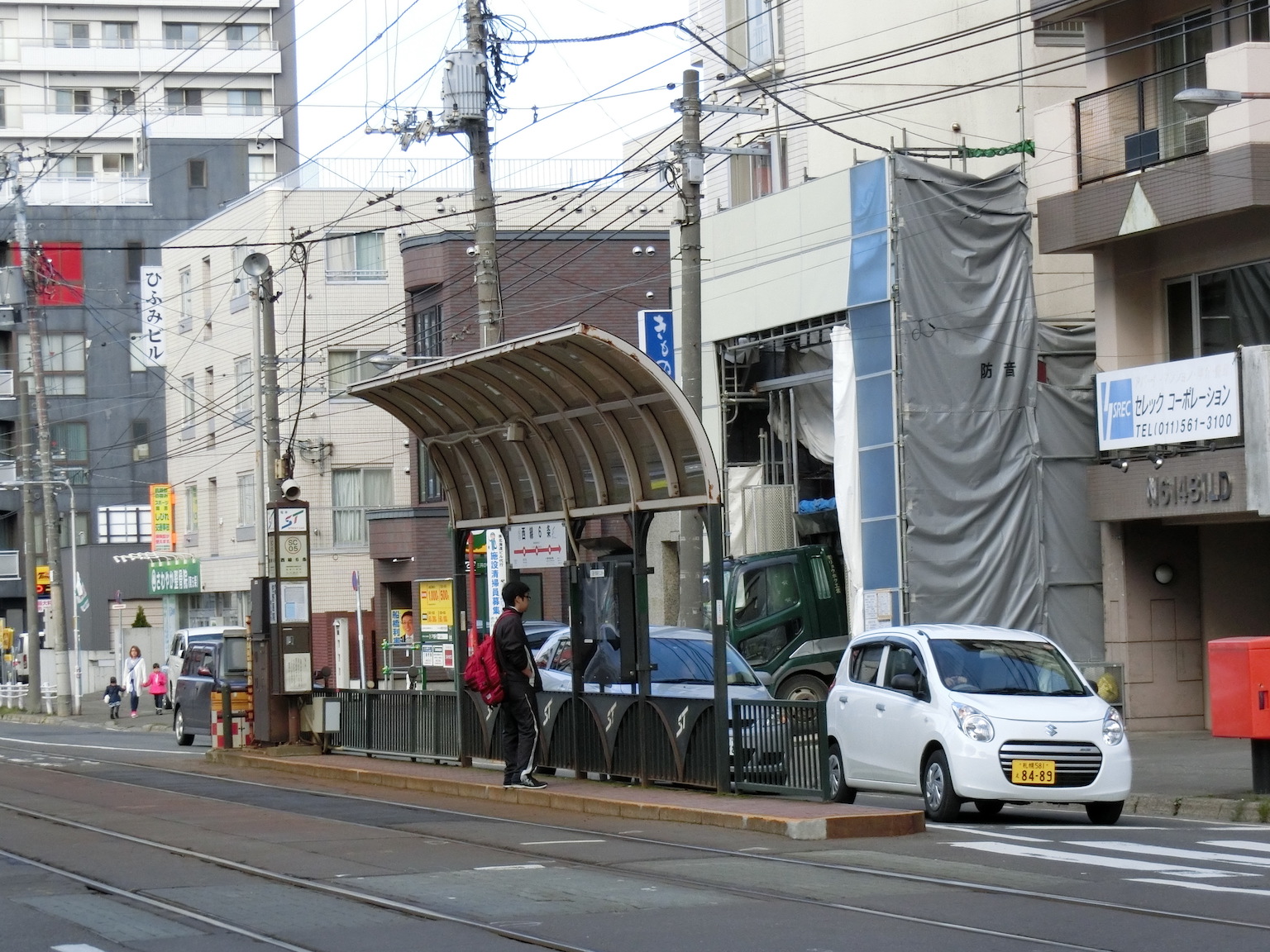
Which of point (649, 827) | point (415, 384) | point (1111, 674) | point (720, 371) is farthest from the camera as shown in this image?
point (720, 371)

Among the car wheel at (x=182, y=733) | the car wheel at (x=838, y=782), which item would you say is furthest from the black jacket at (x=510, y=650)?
the car wheel at (x=182, y=733)

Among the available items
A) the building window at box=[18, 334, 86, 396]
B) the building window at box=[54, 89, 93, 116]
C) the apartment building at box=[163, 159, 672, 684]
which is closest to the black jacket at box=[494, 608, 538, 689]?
the apartment building at box=[163, 159, 672, 684]

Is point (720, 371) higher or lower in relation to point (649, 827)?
higher

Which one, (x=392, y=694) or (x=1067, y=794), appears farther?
(x=392, y=694)

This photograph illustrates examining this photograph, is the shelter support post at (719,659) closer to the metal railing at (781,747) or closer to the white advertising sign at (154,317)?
the metal railing at (781,747)

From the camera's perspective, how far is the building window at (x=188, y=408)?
5969 centimetres

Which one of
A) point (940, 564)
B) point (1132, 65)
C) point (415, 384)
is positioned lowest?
point (940, 564)

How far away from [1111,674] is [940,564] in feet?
10.5

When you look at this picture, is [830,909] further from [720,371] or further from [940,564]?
[720,371]

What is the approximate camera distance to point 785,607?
27.8 m

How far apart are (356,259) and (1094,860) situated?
4355 centimetres

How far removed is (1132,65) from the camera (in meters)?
25.9

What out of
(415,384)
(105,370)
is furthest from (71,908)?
(105,370)

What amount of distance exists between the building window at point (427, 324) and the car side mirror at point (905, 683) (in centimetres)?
3222
